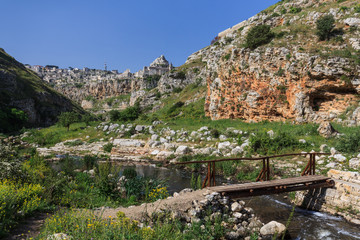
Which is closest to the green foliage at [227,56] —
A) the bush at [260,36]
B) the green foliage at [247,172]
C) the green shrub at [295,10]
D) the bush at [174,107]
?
the bush at [260,36]

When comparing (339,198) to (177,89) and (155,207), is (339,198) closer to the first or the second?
(155,207)

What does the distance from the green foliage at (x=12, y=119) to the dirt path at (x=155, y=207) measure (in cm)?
5097

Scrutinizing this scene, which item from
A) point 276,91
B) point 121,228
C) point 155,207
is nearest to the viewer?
point 121,228

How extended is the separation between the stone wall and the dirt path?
560 cm

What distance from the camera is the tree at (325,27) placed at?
74.1ft

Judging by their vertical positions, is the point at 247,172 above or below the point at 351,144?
below

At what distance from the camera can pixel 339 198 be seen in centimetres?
863

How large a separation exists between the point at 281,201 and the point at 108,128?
27328 millimetres

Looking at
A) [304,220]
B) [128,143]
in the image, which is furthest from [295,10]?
[304,220]

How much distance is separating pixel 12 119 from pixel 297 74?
58.9 meters

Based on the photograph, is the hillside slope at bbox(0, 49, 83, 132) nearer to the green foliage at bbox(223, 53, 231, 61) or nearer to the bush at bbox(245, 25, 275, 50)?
the green foliage at bbox(223, 53, 231, 61)

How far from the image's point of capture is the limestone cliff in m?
20.3

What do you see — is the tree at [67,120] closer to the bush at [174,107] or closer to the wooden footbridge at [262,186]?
the bush at [174,107]

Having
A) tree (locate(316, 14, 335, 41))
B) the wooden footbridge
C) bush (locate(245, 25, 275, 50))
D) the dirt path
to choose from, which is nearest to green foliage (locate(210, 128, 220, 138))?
the wooden footbridge
